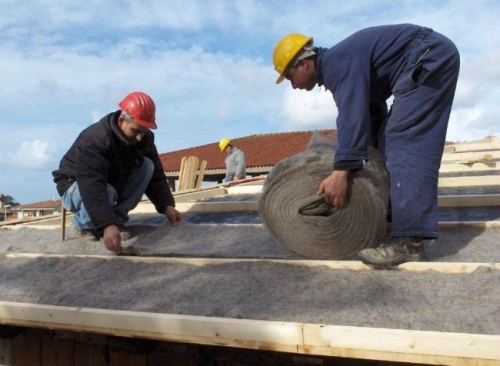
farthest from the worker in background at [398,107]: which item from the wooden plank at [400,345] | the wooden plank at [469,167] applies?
the wooden plank at [469,167]

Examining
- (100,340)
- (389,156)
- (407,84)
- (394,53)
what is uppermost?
(394,53)

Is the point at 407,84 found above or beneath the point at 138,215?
above

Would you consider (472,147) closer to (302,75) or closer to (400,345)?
(302,75)

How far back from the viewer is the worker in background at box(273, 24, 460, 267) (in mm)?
2506

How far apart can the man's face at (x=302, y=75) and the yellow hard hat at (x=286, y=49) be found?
0.05 meters

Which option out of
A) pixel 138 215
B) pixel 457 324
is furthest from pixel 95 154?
pixel 457 324

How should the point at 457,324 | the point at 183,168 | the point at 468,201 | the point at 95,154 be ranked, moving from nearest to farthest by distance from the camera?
the point at 457,324 → the point at 95,154 → the point at 468,201 → the point at 183,168

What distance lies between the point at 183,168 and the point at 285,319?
7338mm

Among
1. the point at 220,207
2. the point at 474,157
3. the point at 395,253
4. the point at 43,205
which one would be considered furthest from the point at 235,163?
the point at 43,205

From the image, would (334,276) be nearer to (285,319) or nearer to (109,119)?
(285,319)

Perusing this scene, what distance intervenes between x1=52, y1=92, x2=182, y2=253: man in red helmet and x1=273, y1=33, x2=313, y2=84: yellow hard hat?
1.09 metres

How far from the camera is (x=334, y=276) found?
238cm

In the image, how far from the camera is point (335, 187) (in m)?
2.58

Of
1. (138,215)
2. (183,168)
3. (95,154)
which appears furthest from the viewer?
(183,168)
